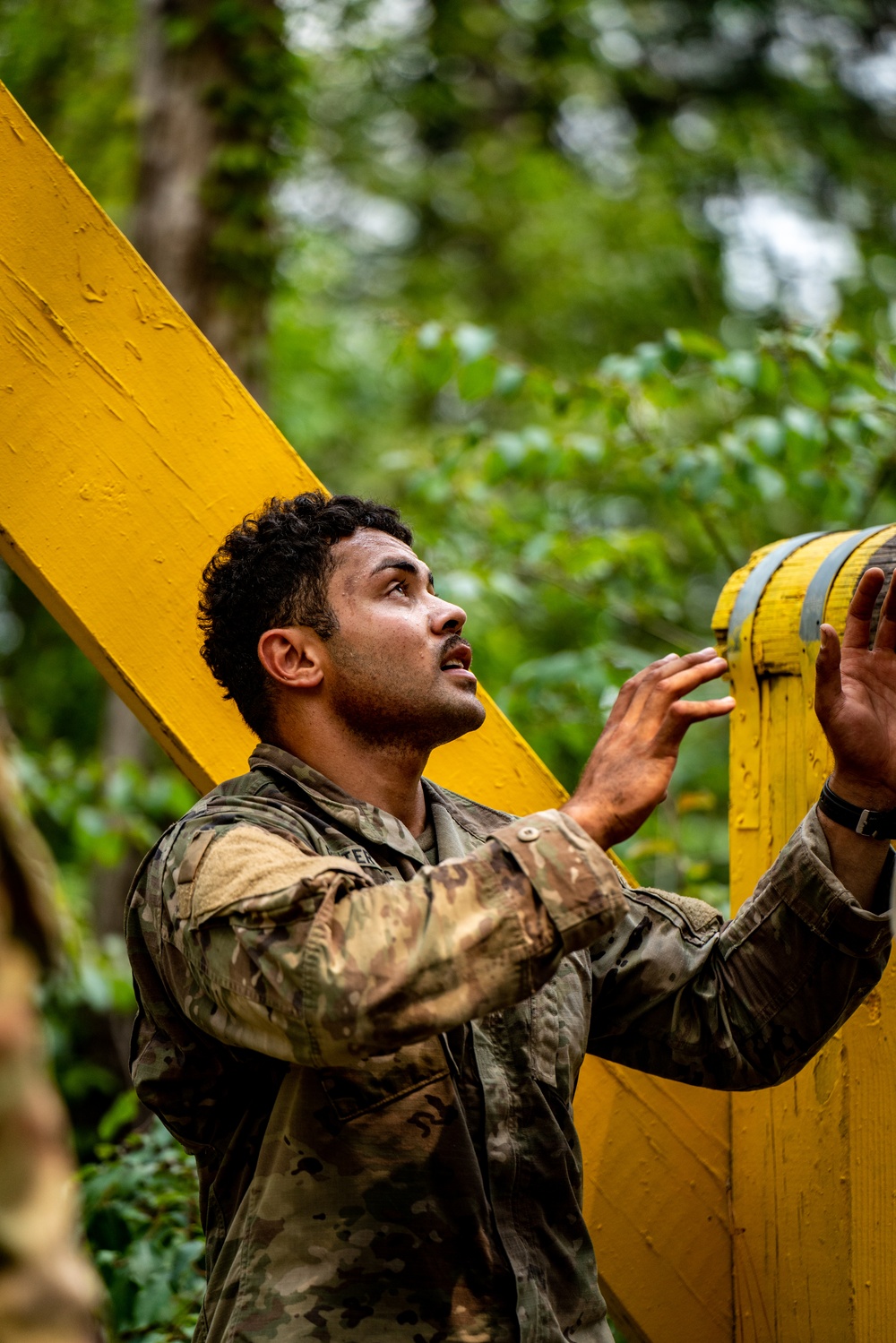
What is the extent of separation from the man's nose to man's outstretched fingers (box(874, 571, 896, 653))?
2.09 feet

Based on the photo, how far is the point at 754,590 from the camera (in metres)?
2.18

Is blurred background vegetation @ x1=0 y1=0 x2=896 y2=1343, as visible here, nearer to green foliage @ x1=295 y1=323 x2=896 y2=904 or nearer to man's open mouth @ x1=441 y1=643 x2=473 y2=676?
green foliage @ x1=295 y1=323 x2=896 y2=904

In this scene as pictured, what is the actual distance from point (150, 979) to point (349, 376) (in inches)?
349

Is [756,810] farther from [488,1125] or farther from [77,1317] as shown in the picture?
[77,1317]

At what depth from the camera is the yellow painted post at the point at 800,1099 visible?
78.2 inches

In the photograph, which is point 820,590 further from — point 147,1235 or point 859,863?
point 147,1235

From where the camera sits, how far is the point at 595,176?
35.1 feet

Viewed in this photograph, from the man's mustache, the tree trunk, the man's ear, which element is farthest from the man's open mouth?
the tree trunk

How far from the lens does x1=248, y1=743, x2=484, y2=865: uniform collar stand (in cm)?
183

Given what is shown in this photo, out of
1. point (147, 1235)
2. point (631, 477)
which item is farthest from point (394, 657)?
point (631, 477)

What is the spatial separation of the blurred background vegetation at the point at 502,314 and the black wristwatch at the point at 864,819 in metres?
1.54

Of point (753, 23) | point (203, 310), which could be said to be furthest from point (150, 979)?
point (753, 23)

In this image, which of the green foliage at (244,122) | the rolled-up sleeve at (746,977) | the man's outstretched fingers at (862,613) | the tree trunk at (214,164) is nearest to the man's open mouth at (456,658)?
the rolled-up sleeve at (746,977)

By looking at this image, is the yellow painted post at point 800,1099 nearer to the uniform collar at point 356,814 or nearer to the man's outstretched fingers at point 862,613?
the man's outstretched fingers at point 862,613
